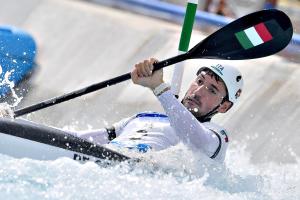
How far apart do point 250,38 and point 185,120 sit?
0.69m

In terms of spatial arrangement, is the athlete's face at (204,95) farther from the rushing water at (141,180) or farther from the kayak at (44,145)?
the kayak at (44,145)

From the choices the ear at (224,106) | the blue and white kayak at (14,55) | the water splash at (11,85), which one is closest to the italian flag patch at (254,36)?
the ear at (224,106)

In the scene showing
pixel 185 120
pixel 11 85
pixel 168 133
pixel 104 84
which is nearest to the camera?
pixel 185 120

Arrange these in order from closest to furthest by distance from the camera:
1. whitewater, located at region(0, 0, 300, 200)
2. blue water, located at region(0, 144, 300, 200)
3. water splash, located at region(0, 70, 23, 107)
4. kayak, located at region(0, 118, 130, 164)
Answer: blue water, located at region(0, 144, 300, 200) → whitewater, located at region(0, 0, 300, 200) → kayak, located at region(0, 118, 130, 164) → water splash, located at region(0, 70, 23, 107)

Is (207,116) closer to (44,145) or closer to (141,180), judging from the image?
(141,180)

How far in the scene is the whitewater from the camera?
419 centimetres

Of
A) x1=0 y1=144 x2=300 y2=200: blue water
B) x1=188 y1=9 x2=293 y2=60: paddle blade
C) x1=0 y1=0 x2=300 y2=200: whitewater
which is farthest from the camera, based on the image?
x1=188 y1=9 x2=293 y2=60: paddle blade

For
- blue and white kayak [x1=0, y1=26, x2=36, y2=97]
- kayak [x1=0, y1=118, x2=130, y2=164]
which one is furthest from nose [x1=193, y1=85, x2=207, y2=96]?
blue and white kayak [x1=0, y1=26, x2=36, y2=97]

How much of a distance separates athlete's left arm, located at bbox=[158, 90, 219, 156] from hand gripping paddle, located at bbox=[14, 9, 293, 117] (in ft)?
1.44

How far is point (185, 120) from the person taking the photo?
4531 mm

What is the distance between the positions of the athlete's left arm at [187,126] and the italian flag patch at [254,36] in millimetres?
553

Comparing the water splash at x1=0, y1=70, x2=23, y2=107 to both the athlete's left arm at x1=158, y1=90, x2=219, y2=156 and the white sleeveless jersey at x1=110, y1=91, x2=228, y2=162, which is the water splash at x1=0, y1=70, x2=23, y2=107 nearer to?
the white sleeveless jersey at x1=110, y1=91, x2=228, y2=162

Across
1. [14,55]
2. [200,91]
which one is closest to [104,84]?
[200,91]

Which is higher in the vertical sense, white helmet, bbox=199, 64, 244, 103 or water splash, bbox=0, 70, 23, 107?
water splash, bbox=0, 70, 23, 107
